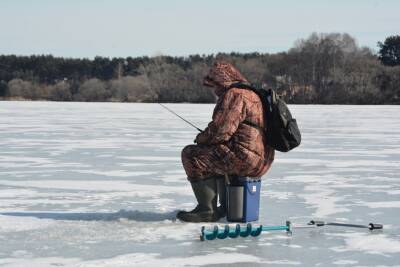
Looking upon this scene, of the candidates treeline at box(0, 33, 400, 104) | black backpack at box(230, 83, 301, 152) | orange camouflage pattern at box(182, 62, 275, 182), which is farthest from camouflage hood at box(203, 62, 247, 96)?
treeline at box(0, 33, 400, 104)

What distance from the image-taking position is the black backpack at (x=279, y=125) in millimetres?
5988

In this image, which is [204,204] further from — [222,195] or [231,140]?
[231,140]

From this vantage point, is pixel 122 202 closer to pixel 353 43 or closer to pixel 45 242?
pixel 45 242

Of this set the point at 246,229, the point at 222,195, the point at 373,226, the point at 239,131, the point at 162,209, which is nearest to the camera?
the point at 246,229

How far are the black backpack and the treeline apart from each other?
68077 mm

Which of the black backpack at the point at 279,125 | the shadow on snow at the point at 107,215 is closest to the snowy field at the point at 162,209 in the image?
the shadow on snow at the point at 107,215

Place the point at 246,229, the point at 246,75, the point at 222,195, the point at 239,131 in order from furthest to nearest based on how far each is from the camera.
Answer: the point at 246,75
the point at 222,195
the point at 239,131
the point at 246,229

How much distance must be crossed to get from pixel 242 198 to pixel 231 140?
50 centimetres

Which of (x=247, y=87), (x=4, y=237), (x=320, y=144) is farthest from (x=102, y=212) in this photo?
(x=320, y=144)

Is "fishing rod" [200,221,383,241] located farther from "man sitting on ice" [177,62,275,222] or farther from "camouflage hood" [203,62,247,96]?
"camouflage hood" [203,62,247,96]

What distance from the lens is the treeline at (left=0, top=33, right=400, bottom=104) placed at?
8181 centimetres

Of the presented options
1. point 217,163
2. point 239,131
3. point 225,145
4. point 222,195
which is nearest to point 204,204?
point 222,195

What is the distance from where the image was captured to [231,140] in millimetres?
6137

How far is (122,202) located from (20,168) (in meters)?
3.53
